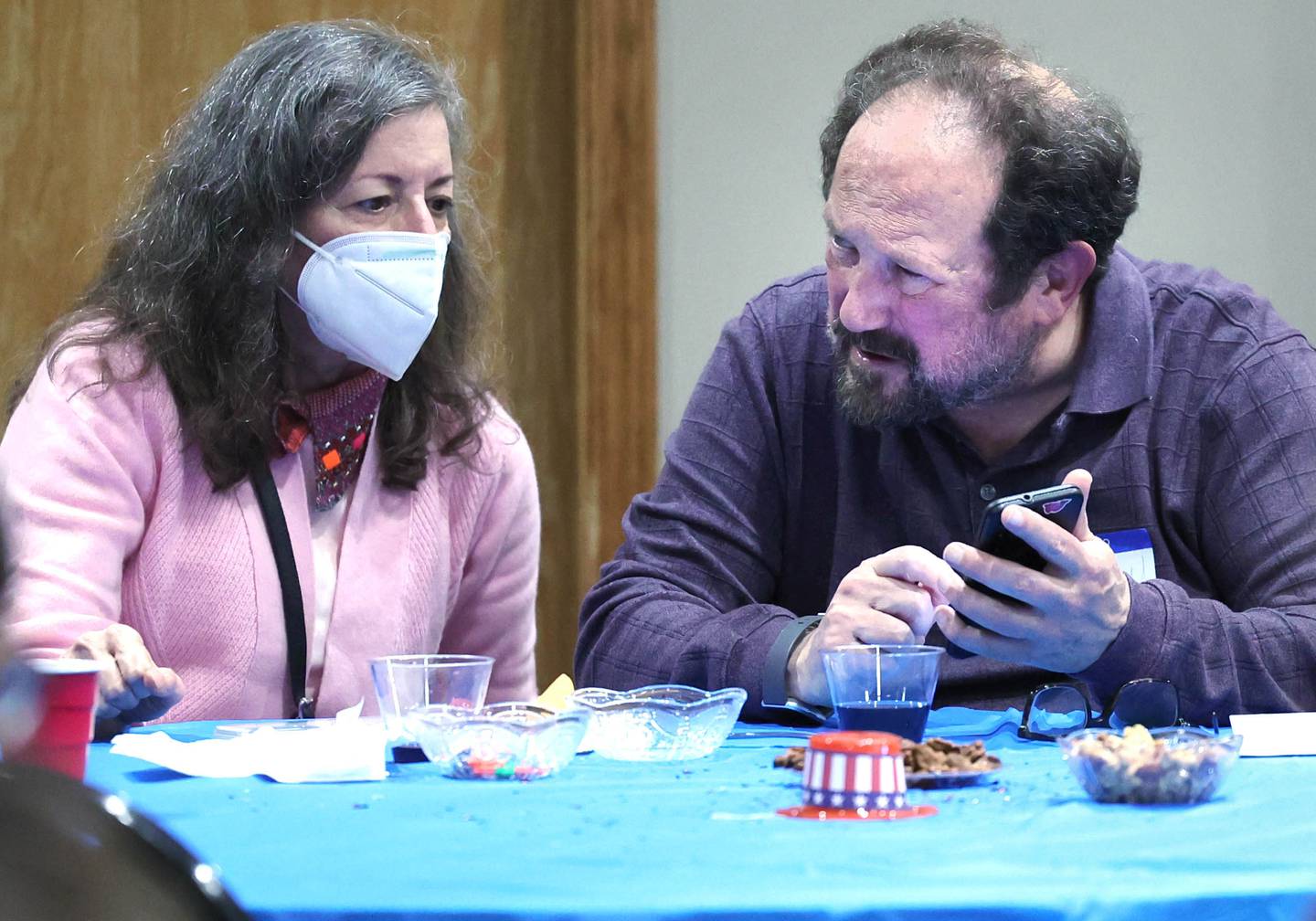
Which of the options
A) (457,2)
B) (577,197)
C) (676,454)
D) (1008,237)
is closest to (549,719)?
(676,454)

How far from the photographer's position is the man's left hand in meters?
1.49

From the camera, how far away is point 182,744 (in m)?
1.34

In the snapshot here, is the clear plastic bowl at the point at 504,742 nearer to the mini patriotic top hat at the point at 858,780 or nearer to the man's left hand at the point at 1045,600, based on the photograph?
the mini patriotic top hat at the point at 858,780

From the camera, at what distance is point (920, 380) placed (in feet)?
6.48

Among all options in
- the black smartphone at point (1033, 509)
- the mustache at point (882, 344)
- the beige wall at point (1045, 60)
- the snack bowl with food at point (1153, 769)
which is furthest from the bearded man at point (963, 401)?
the beige wall at point (1045, 60)

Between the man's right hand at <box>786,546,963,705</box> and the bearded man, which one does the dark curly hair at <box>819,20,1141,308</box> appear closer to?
the bearded man

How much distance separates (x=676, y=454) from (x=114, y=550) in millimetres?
735

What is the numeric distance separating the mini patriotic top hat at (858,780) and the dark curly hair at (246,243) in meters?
1.24

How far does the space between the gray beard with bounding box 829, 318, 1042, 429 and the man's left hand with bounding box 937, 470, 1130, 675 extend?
0.45 m

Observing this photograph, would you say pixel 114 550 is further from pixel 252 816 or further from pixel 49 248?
pixel 49 248

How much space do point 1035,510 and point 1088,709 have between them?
21 centimetres

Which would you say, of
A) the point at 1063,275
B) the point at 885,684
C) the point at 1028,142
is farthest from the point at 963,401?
the point at 885,684

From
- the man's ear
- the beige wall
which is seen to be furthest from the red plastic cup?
the beige wall

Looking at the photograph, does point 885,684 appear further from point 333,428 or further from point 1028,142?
point 333,428
